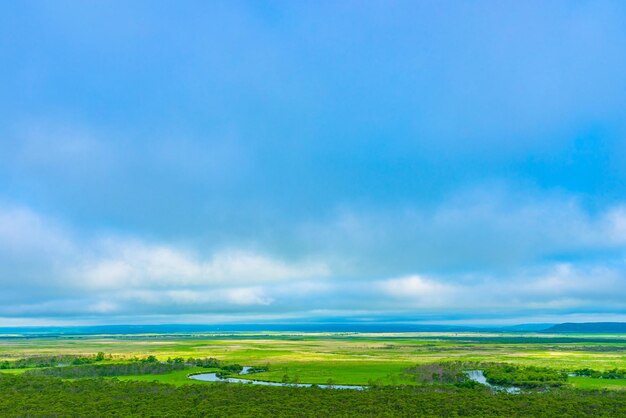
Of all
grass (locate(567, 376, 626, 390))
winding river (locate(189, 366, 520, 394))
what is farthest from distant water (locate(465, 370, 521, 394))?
grass (locate(567, 376, 626, 390))

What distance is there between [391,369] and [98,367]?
57822 millimetres

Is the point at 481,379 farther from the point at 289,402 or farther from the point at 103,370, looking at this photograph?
the point at 103,370

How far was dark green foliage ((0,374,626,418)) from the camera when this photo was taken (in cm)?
5053

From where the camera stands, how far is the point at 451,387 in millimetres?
70500

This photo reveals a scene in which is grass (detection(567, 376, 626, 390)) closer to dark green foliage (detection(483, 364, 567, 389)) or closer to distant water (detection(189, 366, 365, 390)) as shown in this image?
dark green foliage (detection(483, 364, 567, 389))

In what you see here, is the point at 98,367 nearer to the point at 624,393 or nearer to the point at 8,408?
the point at 8,408

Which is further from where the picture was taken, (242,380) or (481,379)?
(481,379)

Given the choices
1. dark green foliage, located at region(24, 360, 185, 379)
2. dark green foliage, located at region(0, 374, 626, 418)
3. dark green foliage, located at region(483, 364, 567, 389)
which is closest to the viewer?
dark green foliage, located at region(0, 374, 626, 418)

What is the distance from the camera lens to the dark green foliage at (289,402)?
50.5 metres

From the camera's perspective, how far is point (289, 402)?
55.5m

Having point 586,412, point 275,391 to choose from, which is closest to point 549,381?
point 586,412

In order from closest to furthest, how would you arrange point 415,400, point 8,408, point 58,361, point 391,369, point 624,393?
point 8,408, point 415,400, point 624,393, point 391,369, point 58,361

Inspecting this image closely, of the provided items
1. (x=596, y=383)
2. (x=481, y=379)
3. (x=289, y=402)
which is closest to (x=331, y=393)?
(x=289, y=402)

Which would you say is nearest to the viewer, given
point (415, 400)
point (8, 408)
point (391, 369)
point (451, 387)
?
point (8, 408)
